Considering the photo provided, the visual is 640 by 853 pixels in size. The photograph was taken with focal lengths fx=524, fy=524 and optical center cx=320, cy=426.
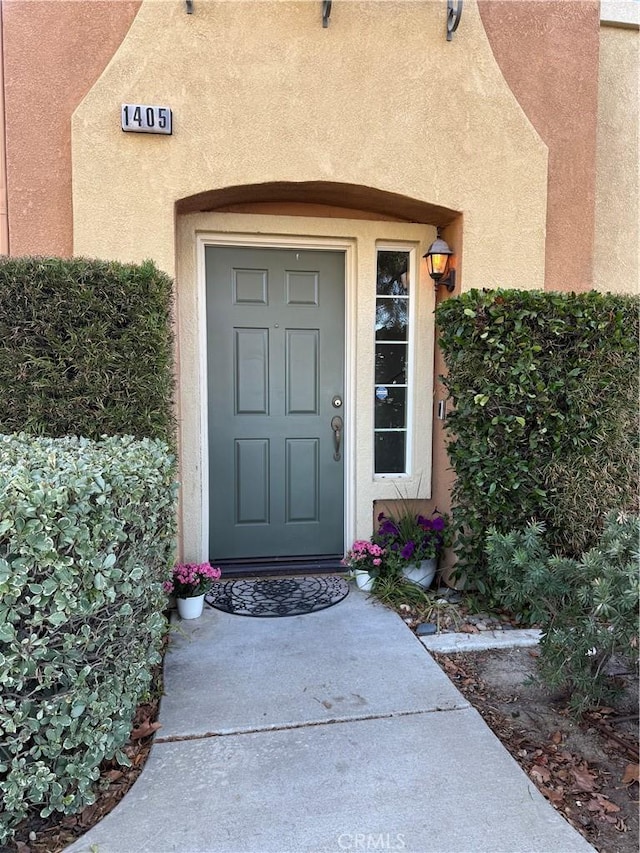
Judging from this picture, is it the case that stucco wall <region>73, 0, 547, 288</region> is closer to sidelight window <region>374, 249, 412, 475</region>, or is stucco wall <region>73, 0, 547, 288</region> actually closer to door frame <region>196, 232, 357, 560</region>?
door frame <region>196, 232, 357, 560</region>

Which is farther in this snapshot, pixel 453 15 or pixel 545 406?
pixel 453 15

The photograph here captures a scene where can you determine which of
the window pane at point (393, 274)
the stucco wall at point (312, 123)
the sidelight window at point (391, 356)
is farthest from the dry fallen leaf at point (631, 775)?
the window pane at point (393, 274)

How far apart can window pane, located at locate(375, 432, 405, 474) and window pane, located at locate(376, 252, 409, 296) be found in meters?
1.06

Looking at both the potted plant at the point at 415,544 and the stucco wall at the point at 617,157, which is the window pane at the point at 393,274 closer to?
the stucco wall at the point at 617,157

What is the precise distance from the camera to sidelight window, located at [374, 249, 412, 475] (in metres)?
3.88

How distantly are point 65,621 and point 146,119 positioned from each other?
284 cm

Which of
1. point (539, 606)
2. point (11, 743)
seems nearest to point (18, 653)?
point (11, 743)

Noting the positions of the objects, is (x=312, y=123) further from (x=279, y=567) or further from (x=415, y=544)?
(x=279, y=567)

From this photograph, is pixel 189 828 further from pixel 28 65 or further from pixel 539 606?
pixel 28 65

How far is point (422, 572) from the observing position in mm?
3629

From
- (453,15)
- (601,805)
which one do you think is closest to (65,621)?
(601,805)

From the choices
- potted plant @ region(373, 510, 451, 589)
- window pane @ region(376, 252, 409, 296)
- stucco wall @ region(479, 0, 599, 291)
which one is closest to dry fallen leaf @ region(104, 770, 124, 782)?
potted plant @ region(373, 510, 451, 589)

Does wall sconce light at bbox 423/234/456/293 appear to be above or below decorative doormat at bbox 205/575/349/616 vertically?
above

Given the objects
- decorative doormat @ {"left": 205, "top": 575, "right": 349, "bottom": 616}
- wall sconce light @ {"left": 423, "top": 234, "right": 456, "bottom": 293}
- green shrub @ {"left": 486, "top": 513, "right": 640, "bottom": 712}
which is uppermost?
wall sconce light @ {"left": 423, "top": 234, "right": 456, "bottom": 293}
